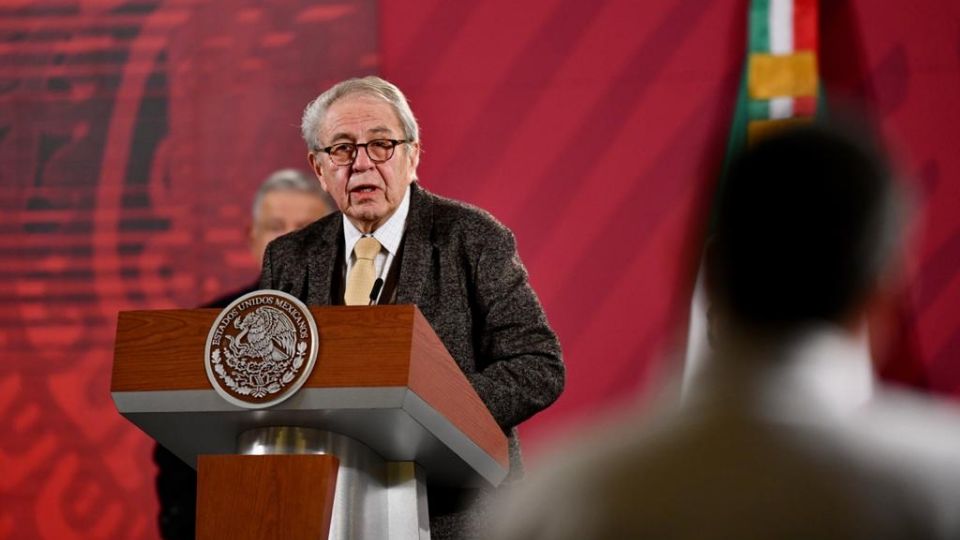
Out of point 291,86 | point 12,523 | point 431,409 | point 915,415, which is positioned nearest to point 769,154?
point 915,415

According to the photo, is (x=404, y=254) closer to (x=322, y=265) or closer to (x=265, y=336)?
(x=322, y=265)

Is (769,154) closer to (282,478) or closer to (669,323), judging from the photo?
(282,478)

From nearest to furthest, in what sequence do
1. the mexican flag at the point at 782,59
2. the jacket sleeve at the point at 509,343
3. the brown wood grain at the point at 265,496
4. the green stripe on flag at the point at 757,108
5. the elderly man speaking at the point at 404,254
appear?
the brown wood grain at the point at 265,496 → the jacket sleeve at the point at 509,343 → the elderly man speaking at the point at 404,254 → the green stripe on flag at the point at 757,108 → the mexican flag at the point at 782,59

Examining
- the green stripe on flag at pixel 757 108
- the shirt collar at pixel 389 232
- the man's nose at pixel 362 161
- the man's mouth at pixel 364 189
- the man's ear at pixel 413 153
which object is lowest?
the shirt collar at pixel 389 232

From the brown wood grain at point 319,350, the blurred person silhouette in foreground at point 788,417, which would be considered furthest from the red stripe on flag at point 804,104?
the blurred person silhouette in foreground at point 788,417

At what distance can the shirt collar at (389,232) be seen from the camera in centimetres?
276

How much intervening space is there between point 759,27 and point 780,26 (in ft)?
0.21

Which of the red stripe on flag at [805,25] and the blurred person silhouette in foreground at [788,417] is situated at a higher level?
the red stripe on flag at [805,25]

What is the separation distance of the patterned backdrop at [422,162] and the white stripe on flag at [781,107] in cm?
13

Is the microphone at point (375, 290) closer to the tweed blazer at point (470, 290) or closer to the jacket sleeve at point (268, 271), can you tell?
→ the tweed blazer at point (470, 290)

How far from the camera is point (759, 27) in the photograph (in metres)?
4.47

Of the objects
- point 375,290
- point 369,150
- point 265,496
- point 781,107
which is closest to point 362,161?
point 369,150

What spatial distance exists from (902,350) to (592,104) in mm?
1199

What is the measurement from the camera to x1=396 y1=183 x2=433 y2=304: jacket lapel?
266 cm
